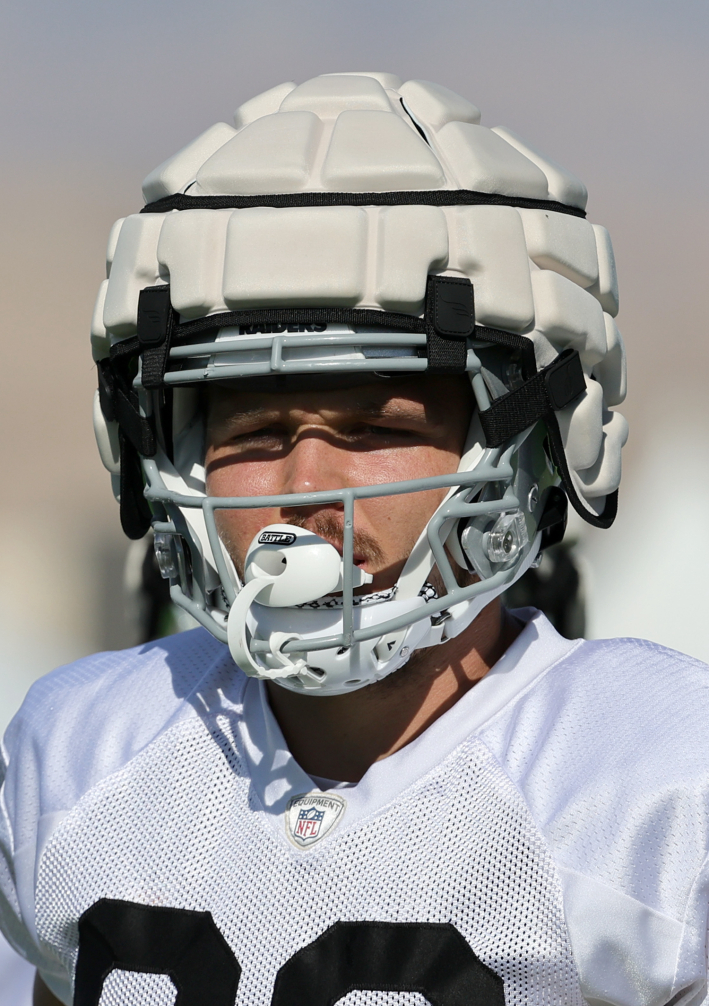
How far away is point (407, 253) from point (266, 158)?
25 cm

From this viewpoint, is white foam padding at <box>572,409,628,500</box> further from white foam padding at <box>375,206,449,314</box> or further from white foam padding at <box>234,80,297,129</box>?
white foam padding at <box>234,80,297,129</box>

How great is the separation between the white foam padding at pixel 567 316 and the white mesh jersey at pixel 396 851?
40 centimetres

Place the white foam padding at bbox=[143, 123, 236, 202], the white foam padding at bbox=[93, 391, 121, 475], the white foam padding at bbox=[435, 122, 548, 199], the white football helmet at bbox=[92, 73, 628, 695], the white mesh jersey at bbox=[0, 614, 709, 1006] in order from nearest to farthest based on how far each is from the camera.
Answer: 1. the white mesh jersey at bbox=[0, 614, 709, 1006]
2. the white football helmet at bbox=[92, 73, 628, 695]
3. the white foam padding at bbox=[435, 122, 548, 199]
4. the white foam padding at bbox=[143, 123, 236, 202]
5. the white foam padding at bbox=[93, 391, 121, 475]

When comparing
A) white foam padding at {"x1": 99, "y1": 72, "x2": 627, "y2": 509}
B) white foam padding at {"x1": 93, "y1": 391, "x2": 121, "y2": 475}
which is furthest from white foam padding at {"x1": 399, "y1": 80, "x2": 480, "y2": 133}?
white foam padding at {"x1": 93, "y1": 391, "x2": 121, "y2": 475}

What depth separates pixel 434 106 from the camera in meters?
1.42

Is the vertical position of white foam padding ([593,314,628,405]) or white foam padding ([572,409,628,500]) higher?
white foam padding ([593,314,628,405])

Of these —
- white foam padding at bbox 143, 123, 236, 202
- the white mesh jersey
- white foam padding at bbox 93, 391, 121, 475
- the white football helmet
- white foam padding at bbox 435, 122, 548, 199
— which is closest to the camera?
the white mesh jersey

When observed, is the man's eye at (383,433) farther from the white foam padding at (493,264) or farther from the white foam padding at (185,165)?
the white foam padding at (185,165)

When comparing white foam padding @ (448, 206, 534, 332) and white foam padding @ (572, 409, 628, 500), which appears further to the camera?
white foam padding @ (572, 409, 628, 500)

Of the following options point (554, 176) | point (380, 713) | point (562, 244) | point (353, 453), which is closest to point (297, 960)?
point (380, 713)

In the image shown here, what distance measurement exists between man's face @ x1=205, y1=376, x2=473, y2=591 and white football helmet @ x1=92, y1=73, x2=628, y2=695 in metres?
0.03

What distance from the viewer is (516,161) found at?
138 centimetres

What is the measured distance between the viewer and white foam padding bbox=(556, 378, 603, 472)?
1398 mm

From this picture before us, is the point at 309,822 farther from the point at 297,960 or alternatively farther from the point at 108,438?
the point at 108,438
